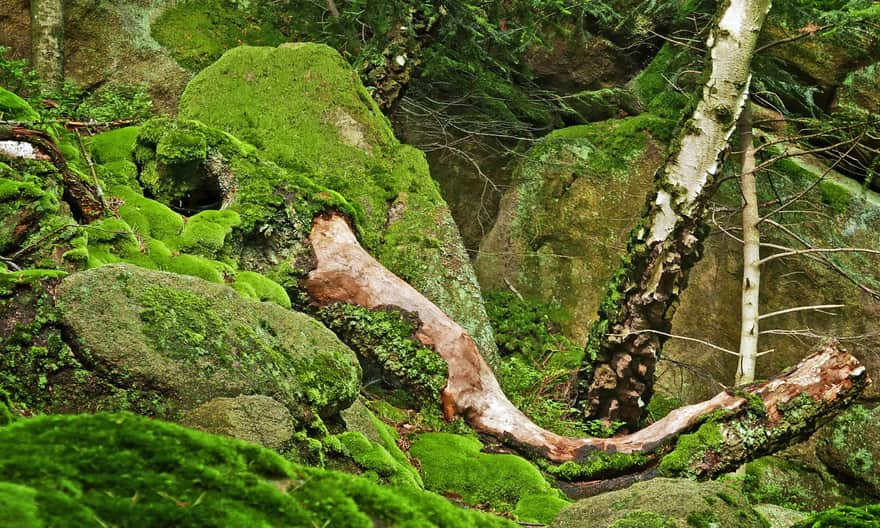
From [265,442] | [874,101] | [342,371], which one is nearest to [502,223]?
[874,101]

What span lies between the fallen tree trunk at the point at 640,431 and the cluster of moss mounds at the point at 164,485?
4.52 metres

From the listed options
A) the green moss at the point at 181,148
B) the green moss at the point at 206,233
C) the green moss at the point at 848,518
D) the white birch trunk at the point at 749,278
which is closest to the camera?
the green moss at the point at 848,518

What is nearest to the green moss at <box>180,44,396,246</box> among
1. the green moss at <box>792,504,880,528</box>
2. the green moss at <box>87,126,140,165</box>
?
the green moss at <box>87,126,140,165</box>

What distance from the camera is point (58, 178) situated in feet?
16.1

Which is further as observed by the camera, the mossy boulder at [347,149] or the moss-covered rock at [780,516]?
the mossy boulder at [347,149]

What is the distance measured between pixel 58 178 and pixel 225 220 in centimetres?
158

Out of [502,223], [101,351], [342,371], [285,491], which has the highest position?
[285,491]

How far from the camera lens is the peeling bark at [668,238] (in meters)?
7.05

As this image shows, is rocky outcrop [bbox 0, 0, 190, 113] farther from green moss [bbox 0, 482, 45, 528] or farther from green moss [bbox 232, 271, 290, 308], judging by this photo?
green moss [bbox 0, 482, 45, 528]

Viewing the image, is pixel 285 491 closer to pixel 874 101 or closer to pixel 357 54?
pixel 357 54

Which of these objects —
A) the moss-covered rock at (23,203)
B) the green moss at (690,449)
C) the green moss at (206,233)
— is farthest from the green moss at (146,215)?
the green moss at (690,449)

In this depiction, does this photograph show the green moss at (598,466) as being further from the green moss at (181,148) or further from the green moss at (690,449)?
the green moss at (181,148)

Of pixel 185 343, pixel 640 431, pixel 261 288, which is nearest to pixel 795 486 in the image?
pixel 640 431

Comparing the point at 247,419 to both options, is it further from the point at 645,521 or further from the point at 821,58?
the point at 821,58
